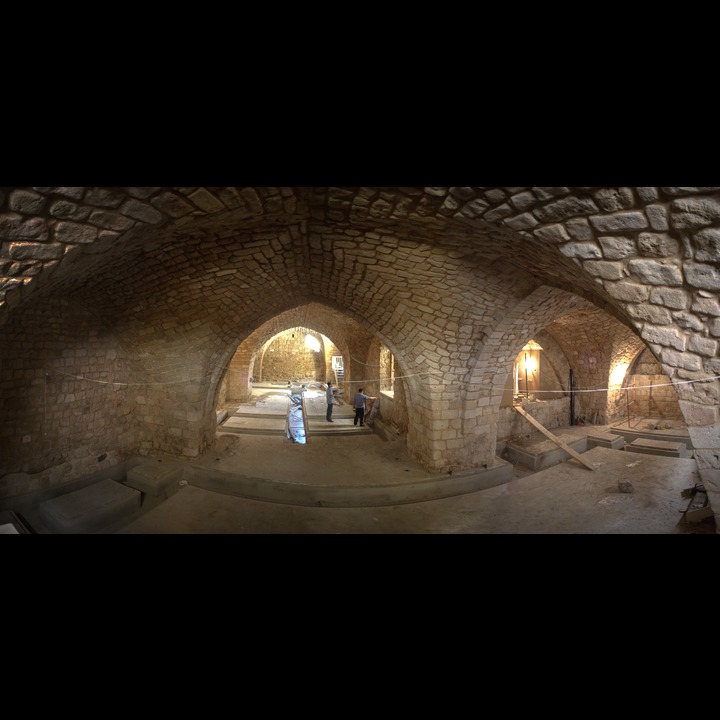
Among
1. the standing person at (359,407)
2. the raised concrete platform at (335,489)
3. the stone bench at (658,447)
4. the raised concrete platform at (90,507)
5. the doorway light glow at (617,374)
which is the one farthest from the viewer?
the doorway light glow at (617,374)

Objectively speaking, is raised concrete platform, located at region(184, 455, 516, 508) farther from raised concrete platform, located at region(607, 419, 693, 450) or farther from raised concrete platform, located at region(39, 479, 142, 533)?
raised concrete platform, located at region(607, 419, 693, 450)

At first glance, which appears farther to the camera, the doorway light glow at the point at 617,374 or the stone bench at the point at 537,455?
the doorway light glow at the point at 617,374

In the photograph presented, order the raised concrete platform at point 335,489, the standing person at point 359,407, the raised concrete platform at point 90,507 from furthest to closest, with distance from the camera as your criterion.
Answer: the standing person at point 359,407 → the raised concrete platform at point 335,489 → the raised concrete platform at point 90,507

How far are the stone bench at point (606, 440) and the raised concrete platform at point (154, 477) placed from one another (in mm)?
10805

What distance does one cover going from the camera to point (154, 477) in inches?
208

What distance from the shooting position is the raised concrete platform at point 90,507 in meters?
4.31

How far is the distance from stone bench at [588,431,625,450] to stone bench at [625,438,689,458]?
0.29 m

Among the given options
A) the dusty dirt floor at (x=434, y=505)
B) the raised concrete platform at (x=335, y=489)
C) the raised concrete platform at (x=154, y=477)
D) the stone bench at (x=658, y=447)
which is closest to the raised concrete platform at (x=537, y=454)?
the dusty dirt floor at (x=434, y=505)

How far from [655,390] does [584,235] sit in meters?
13.5

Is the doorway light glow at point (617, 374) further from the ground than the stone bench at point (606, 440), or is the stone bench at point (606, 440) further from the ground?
the doorway light glow at point (617, 374)

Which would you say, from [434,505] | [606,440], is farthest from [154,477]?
[606,440]

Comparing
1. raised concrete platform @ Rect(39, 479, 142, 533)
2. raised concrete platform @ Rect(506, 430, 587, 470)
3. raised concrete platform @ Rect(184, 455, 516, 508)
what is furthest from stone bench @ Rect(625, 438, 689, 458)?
raised concrete platform @ Rect(39, 479, 142, 533)

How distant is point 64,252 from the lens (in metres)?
2.09

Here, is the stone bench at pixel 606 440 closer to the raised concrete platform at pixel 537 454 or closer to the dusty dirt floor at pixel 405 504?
the dusty dirt floor at pixel 405 504
